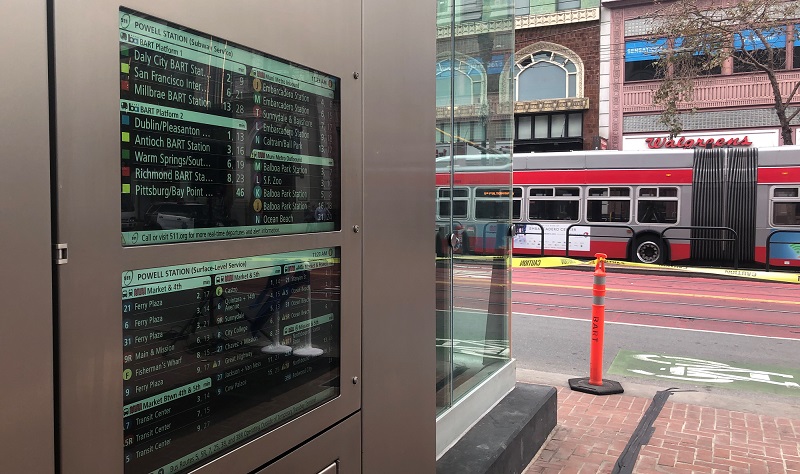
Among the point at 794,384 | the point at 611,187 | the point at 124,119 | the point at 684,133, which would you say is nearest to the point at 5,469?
the point at 124,119

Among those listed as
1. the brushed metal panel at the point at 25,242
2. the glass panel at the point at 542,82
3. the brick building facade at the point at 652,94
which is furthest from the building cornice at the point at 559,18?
the brushed metal panel at the point at 25,242

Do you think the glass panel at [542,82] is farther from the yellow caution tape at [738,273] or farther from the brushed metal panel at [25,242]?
the brushed metal panel at [25,242]

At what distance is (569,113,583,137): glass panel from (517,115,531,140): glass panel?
73.2 inches

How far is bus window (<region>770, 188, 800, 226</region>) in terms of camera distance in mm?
17375

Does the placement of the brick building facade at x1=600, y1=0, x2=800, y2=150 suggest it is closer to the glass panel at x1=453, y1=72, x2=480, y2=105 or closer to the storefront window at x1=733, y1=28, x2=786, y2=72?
the storefront window at x1=733, y1=28, x2=786, y2=72

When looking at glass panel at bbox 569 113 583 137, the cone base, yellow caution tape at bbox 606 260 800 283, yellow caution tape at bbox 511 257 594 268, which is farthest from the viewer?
glass panel at bbox 569 113 583 137

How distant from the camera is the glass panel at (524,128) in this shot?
95.9 ft

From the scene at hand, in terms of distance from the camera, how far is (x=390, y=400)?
247 cm

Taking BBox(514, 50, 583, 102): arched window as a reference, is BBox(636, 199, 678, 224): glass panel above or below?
below

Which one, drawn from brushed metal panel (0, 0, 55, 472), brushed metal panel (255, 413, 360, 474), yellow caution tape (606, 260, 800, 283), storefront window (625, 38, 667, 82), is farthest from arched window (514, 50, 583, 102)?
brushed metal panel (0, 0, 55, 472)

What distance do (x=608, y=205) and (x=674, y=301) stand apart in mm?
7072

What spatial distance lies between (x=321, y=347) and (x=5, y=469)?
3.29 feet

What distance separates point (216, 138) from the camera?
5.19 feet

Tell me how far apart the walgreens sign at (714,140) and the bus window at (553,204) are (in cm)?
653
